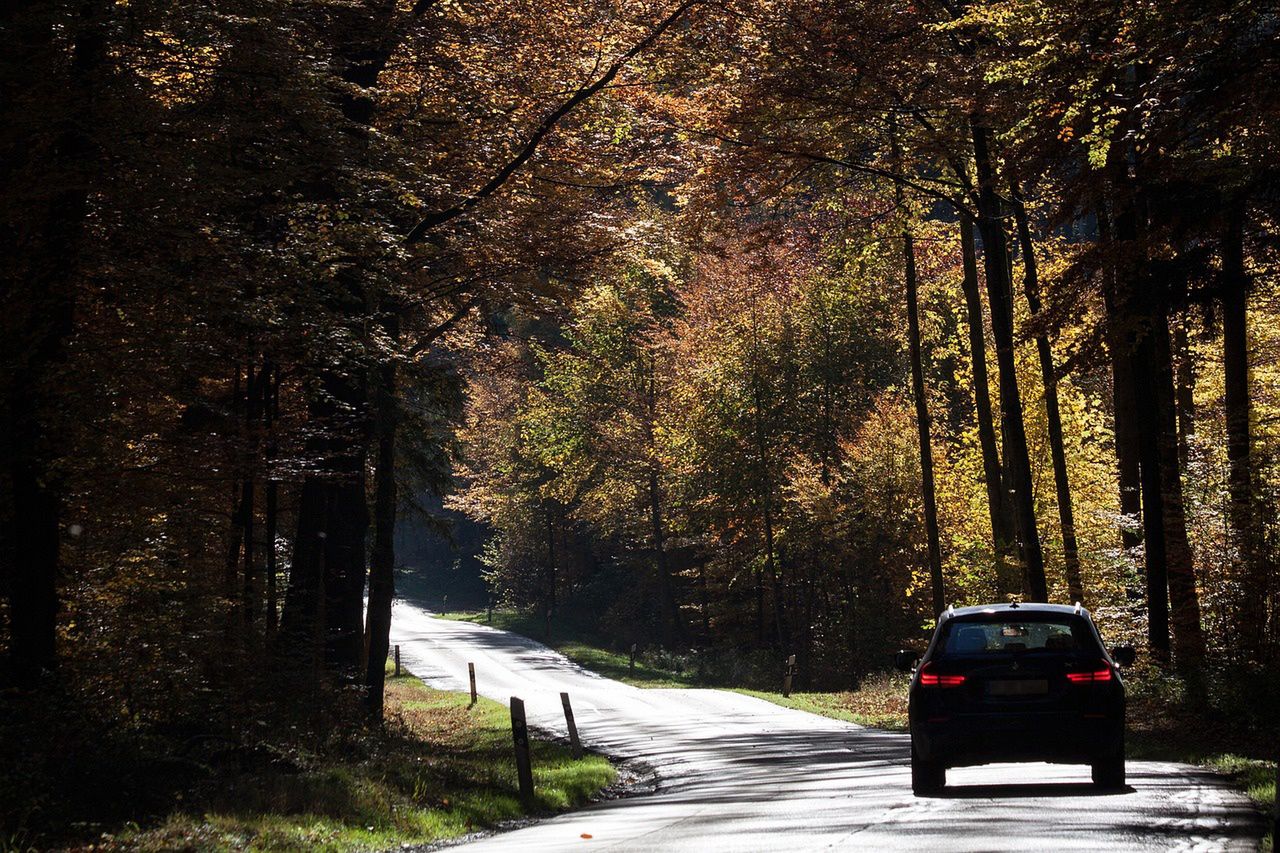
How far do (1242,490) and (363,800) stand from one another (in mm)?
13017

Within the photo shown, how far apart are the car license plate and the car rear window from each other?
28 centimetres

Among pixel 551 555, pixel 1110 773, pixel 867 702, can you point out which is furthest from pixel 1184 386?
pixel 551 555

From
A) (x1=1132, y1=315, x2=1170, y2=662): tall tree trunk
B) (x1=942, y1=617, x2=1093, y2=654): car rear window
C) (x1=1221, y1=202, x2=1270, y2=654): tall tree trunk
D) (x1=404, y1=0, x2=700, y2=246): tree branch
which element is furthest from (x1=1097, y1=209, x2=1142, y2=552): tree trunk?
(x1=942, y1=617, x2=1093, y2=654): car rear window

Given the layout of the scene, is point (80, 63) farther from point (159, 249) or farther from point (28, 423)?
point (28, 423)

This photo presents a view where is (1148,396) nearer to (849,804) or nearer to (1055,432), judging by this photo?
(1055,432)

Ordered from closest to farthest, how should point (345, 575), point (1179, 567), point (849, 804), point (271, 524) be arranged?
point (849, 804) < point (271, 524) < point (1179, 567) < point (345, 575)

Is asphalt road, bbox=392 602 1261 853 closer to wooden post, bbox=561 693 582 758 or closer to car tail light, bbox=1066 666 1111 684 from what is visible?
wooden post, bbox=561 693 582 758

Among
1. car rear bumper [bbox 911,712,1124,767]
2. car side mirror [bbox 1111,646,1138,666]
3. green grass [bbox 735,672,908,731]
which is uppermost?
car side mirror [bbox 1111,646,1138,666]

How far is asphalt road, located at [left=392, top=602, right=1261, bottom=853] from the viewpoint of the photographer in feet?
32.3

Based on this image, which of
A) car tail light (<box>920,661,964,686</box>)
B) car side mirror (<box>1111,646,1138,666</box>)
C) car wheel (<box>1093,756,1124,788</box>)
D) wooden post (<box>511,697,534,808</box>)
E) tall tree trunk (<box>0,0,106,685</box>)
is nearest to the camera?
car tail light (<box>920,661,964,686</box>)

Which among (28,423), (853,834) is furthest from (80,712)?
(853,834)

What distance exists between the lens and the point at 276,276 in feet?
51.1

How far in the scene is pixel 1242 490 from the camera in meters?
19.4

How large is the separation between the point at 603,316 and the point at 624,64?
3402 centimetres
